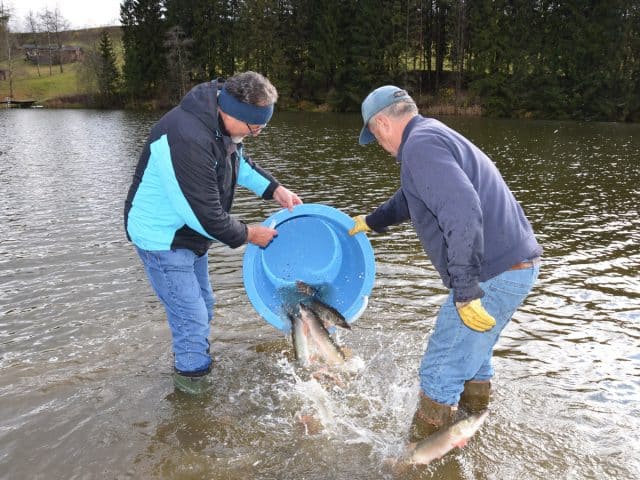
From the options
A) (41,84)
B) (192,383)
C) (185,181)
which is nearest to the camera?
(185,181)

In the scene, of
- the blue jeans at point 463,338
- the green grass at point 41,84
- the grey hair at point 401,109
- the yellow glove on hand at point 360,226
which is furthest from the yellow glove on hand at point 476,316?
the green grass at point 41,84

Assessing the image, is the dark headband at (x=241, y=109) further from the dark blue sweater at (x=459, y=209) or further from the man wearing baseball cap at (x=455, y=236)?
the dark blue sweater at (x=459, y=209)

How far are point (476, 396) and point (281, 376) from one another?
1981 millimetres

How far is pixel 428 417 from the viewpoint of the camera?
4.04m

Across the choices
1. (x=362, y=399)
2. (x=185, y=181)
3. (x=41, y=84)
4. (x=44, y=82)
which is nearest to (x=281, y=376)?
(x=362, y=399)

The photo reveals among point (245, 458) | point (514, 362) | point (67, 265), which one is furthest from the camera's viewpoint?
point (67, 265)

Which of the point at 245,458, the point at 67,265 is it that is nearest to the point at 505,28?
the point at 67,265

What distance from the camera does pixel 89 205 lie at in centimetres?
1397

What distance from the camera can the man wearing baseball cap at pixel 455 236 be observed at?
10.3 feet

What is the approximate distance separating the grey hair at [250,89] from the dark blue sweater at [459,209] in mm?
1181

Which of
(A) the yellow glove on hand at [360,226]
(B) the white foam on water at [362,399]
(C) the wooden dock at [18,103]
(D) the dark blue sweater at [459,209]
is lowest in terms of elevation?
(B) the white foam on water at [362,399]

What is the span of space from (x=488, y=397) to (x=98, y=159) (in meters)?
21.8

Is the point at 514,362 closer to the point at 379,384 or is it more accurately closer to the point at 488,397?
the point at 488,397

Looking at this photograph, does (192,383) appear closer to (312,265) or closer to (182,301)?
(182,301)
